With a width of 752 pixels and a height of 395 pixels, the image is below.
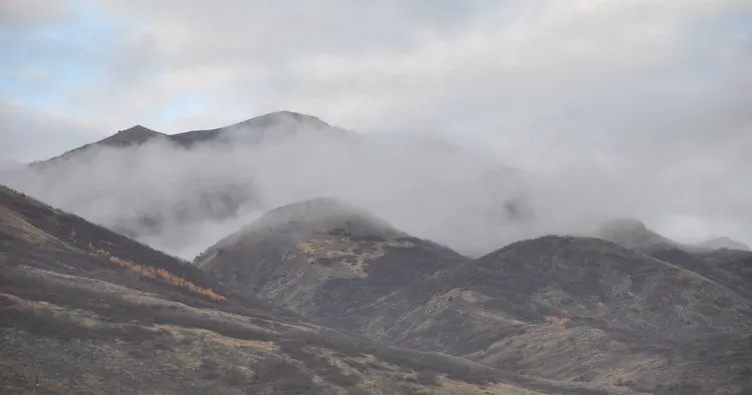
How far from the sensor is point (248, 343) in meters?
103

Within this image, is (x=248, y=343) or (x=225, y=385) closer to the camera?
(x=225, y=385)

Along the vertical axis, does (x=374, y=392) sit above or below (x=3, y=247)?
below

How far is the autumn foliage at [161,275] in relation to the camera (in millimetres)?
135375

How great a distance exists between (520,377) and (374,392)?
4526 centimetres

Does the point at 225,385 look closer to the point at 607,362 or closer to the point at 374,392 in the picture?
the point at 374,392

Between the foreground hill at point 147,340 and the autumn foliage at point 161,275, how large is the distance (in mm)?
390

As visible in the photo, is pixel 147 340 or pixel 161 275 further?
pixel 161 275

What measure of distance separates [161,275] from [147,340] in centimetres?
5394

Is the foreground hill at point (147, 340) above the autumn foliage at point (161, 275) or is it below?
below

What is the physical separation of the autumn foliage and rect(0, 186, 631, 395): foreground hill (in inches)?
15.4

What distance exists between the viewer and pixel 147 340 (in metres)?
89.8

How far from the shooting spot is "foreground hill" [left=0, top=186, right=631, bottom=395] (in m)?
77.7

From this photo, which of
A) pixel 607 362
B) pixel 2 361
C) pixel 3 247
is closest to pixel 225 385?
pixel 2 361

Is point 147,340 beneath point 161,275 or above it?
beneath
